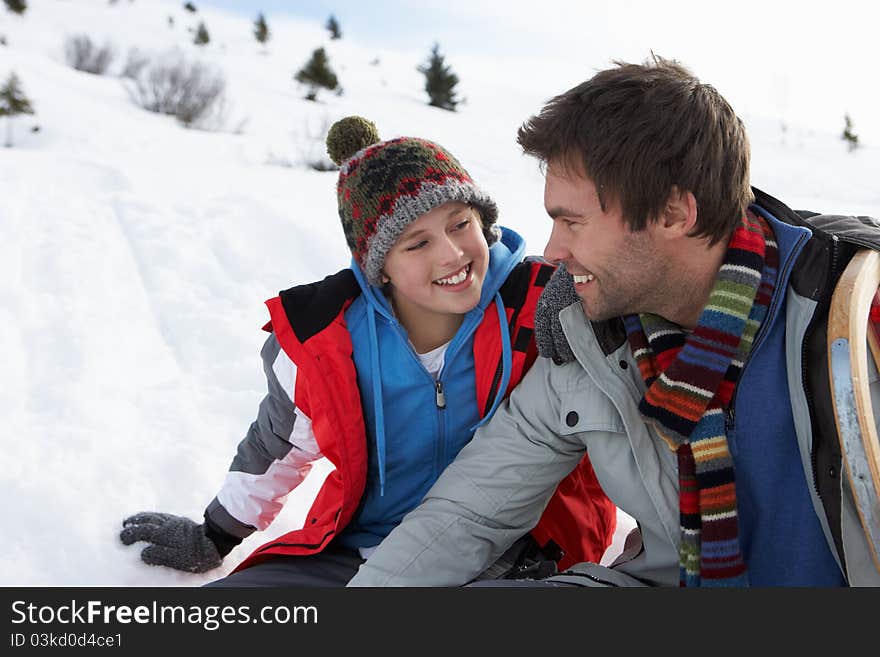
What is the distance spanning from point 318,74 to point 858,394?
12134 mm

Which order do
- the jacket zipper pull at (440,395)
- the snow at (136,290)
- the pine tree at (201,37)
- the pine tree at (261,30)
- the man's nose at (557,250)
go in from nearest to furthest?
1. the man's nose at (557,250)
2. the jacket zipper pull at (440,395)
3. the snow at (136,290)
4. the pine tree at (201,37)
5. the pine tree at (261,30)

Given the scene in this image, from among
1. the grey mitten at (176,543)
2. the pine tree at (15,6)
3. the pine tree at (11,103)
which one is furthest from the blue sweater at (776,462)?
the pine tree at (15,6)

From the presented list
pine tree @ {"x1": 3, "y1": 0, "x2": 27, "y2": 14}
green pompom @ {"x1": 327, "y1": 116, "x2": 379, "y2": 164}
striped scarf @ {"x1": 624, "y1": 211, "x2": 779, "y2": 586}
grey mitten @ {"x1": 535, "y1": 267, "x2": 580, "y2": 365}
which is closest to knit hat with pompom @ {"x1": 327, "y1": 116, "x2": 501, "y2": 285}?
green pompom @ {"x1": 327, "y1": 116, "x2": 379, "y2": 164}

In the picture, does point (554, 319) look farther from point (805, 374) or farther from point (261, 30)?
point (261, 30)

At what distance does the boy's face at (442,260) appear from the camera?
1.94m

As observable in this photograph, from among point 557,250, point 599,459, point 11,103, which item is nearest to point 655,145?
point 557,250

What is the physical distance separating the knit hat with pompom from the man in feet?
0.91

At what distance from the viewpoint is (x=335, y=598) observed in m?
1.61

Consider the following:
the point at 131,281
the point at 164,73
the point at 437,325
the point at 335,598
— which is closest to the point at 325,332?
the point at 437,325

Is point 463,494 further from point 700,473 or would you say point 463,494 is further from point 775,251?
point 775,251

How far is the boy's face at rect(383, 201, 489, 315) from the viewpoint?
1.94m

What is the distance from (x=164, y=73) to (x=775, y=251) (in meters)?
9.09

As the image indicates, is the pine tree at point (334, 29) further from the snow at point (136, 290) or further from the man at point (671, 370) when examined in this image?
the man at point (671, 370)

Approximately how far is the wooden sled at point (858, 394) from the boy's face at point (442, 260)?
33.1 inches
